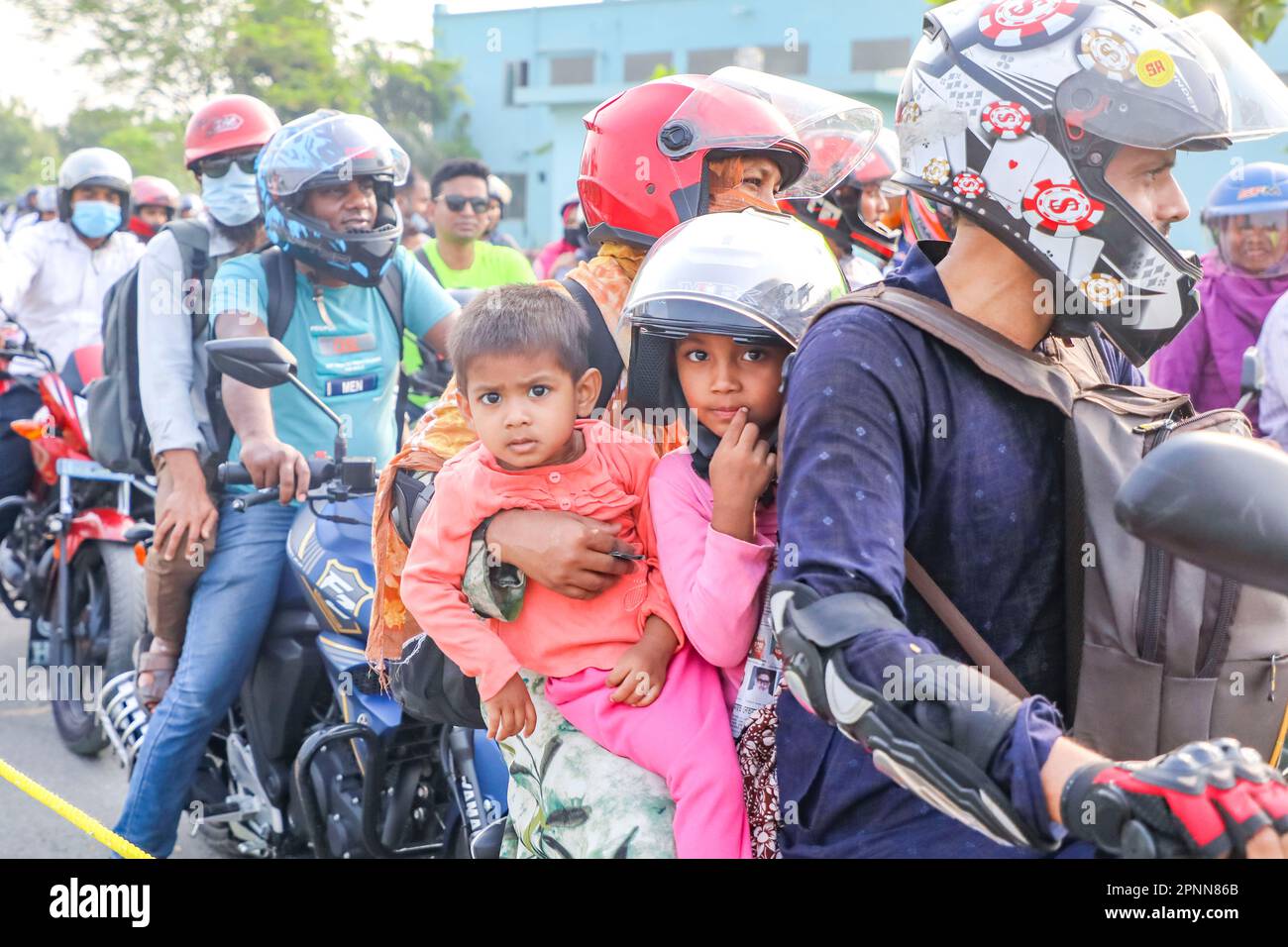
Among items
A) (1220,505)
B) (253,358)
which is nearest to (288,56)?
(253,358)

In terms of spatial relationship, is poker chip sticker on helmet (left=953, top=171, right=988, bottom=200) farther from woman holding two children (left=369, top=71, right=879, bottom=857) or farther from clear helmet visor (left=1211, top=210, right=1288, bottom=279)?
clear helmet visor (left=1211, top=210, right=1288, bottom=279)

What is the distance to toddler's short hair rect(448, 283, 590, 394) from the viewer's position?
96.1 inches

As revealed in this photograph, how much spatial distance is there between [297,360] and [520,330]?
190 centimetres

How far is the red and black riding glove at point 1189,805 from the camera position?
1280 mm

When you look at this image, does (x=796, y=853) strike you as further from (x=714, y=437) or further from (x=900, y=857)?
(x=714, y=437)

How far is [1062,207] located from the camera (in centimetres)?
183

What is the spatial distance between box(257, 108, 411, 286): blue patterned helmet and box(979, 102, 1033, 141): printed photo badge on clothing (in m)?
2.54

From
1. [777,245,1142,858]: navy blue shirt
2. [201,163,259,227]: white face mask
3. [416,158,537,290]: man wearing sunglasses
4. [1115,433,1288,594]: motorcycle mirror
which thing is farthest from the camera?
[416,158,537,290]: man wearing sunglasses

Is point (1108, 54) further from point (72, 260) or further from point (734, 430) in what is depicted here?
point (72, 260)

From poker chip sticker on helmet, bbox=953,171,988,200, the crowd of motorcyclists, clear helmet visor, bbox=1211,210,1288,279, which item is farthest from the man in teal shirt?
clear helmet visor, bbox=1211,210,1288,279

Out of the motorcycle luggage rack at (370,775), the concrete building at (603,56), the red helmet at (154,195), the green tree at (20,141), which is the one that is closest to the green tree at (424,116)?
the concrete building at (603,56)

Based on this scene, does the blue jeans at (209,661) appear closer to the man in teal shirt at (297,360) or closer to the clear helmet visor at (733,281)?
the man in teal shirt at (297,360)

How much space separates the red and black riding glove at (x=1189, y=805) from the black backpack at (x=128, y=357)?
3797 mm

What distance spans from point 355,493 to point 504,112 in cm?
4489
